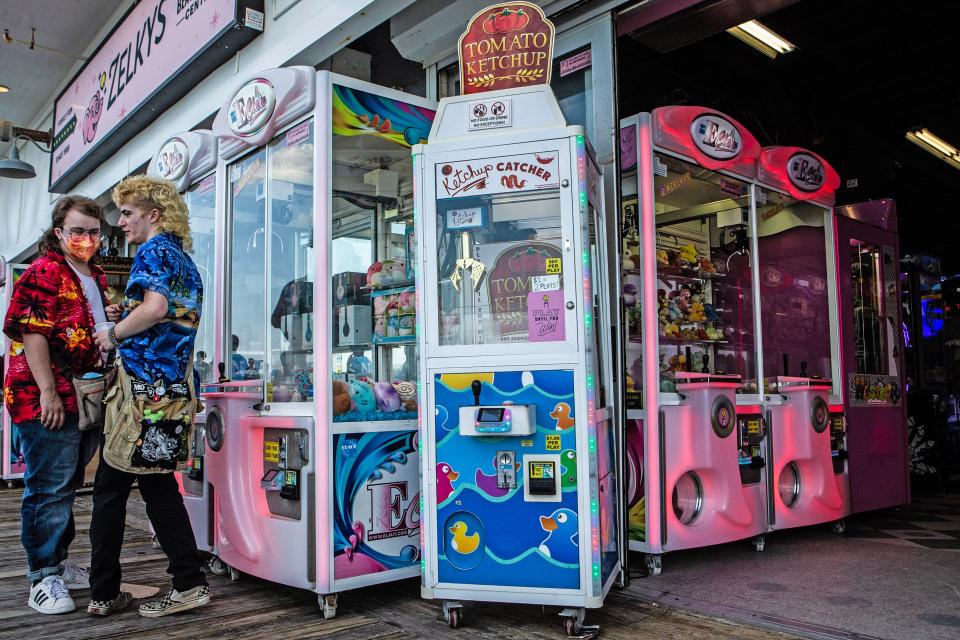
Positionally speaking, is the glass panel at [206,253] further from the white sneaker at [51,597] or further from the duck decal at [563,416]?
the duck decal at [563,416]

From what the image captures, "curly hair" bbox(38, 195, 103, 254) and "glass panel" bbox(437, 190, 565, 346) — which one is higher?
"curly hair" bbox(38, 195, 103, 254)

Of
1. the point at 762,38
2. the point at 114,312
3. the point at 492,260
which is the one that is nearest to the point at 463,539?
the point at 492,260

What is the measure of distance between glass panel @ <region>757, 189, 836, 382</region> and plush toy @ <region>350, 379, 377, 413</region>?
7.82 feet

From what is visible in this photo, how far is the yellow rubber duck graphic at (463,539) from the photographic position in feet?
8.75

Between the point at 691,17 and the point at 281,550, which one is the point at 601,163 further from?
the point at 281,550

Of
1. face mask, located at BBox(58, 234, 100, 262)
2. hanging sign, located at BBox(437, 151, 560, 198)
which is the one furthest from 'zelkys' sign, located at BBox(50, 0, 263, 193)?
hanging sign, located at BBox(437, 151, 560, 198)

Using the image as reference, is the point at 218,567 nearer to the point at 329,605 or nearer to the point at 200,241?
the point at 329,605

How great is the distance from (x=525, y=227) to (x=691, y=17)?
53.7 inches

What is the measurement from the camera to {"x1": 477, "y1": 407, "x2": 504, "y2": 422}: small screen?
103 inches

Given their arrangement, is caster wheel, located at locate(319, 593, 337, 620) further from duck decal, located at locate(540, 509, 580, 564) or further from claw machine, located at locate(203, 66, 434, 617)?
duck decal, located at locate(540, 509, 580, 564)

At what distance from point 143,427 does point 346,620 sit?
3.29 feet

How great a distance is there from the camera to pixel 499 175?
275 cm

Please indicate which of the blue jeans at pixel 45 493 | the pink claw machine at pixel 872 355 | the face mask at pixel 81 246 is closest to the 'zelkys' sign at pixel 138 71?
the face mask at pixel 81 246

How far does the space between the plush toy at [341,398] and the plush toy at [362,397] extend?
25 mm
